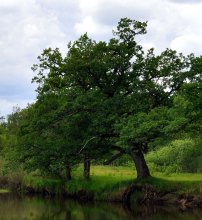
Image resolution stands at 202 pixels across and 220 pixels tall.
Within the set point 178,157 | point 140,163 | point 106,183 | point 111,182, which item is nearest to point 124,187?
point 140,163

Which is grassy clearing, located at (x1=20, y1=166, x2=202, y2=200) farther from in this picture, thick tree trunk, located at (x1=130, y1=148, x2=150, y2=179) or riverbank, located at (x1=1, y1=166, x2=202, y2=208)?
thick tree trunk, located at (x1=130, y1=148, x2=150, y2=179)

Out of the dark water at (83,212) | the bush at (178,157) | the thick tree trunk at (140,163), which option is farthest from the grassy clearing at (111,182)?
the dark water at (83,212)

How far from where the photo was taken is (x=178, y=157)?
42.9 meters

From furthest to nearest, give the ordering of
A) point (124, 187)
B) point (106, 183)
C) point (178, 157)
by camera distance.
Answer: point (106, 183) → point (124, 187) → point (178, 157)

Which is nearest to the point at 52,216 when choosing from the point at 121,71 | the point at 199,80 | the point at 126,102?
the point at 126,102

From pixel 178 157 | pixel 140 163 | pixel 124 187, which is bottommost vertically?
pixel 124 187

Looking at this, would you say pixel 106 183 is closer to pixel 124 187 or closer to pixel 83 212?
pixel 124 187

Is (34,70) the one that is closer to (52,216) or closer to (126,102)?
(126,102)

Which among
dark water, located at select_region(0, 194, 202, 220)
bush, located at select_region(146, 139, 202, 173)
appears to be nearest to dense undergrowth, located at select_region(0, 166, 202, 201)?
bush, located at select_region(146, 139, 202, 173)

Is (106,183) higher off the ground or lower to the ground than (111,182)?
lower

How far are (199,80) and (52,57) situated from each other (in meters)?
13.3

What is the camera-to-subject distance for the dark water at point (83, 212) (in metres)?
33.7

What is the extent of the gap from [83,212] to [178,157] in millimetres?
10854

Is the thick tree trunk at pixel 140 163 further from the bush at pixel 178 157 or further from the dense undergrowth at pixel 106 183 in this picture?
the bush at pixel 178 157
